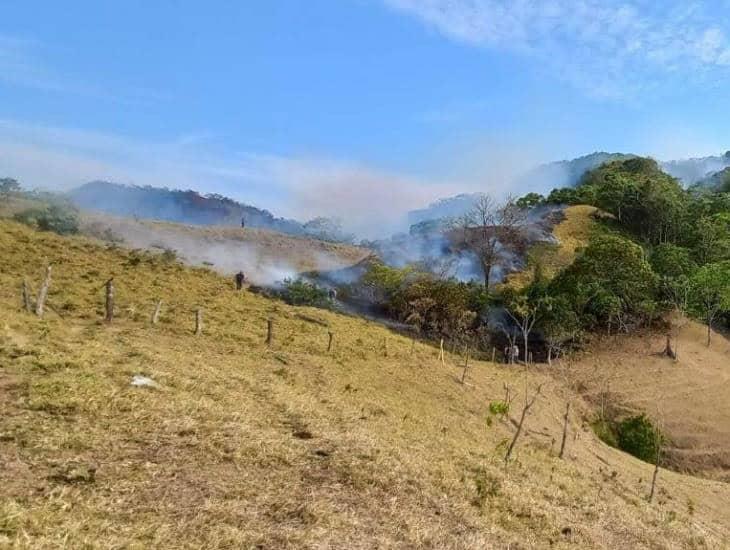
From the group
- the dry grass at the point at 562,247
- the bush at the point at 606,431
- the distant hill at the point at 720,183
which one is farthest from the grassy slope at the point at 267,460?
the distant hill at the point at 720,183

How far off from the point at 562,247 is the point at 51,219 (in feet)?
131

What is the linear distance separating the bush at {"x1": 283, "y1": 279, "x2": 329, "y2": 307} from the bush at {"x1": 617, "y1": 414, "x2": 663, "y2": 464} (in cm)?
1805

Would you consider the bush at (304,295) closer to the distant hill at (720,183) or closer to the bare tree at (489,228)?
the bare tree at (489,228)

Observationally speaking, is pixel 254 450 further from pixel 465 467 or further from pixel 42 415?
pixel 465 467

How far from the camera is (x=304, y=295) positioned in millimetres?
34844

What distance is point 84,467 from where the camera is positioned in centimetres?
755

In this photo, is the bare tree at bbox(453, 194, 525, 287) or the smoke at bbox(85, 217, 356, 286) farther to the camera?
the bare tree at bbox(453, 194, 525, 287)

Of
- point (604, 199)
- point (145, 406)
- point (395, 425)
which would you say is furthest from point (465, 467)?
point (604, 199)

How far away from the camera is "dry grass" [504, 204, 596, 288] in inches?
1758

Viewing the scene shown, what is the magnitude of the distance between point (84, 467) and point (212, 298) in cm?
2043

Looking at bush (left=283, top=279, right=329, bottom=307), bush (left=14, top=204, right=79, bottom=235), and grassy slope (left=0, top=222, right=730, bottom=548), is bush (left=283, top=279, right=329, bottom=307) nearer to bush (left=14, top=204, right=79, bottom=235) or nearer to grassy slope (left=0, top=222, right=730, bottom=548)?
grassy slope (left=0, top=222, right=730, bottom=548)

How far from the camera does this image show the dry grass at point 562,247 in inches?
1758

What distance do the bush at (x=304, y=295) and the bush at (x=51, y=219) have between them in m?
15.8

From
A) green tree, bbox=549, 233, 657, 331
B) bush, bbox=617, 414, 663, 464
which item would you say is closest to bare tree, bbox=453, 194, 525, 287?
green tree, bbox=549, 233, 657, 331
